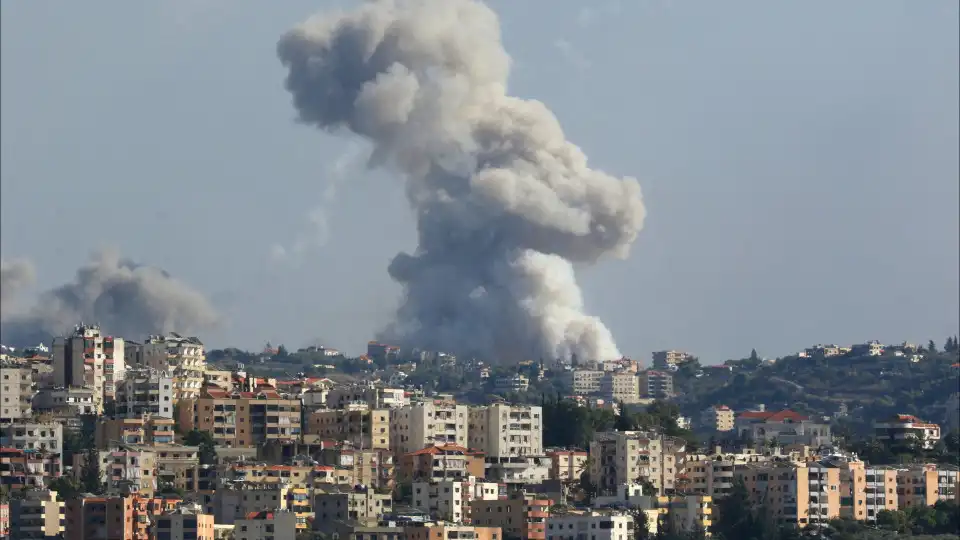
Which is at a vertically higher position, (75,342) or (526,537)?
(75,342)

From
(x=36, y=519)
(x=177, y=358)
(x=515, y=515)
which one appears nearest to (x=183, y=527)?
(x=36, y=519)

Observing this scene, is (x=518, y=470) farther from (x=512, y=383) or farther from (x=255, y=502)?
(x=512, y=383)

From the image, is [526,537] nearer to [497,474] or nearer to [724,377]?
[497,474]

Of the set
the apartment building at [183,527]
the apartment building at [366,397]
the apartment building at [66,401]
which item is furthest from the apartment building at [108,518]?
the apartment building at [366,397]

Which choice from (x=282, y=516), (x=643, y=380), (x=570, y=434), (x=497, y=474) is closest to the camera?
(x=282, y=516)

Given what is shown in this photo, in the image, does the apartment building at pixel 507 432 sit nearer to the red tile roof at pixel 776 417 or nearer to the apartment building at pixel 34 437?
the apartment building at pixel 34 437

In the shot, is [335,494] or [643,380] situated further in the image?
[643,380]

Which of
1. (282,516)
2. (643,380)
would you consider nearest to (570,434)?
(282,516)
